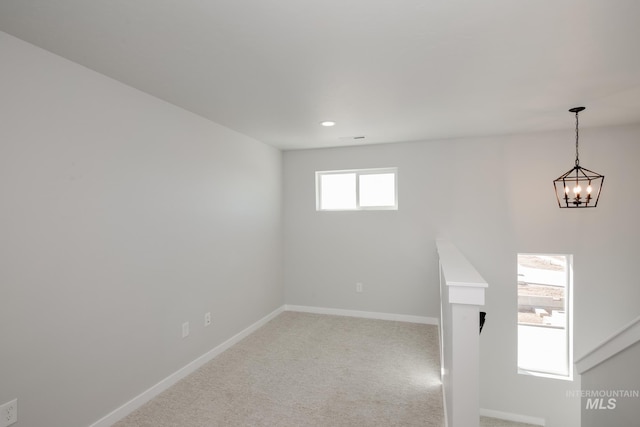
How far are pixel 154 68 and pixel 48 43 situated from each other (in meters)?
0.52

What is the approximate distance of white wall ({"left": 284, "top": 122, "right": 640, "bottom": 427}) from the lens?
3.60 m

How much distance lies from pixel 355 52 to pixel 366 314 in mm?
3501

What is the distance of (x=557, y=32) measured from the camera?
163 centimetres

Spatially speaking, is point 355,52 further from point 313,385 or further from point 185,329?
point 185,329

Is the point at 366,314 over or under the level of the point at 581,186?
under

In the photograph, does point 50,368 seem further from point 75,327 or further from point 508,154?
point 508,154

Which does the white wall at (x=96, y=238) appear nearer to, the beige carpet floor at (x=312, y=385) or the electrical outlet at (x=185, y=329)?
the electrical outlet at (x=185, y=329)

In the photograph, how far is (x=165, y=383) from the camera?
2604 mm

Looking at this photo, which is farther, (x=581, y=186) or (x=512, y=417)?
(x=512, y=417)

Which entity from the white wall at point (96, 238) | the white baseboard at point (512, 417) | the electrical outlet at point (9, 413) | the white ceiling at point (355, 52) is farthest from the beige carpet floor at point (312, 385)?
the white ceiling at point (355, 52)

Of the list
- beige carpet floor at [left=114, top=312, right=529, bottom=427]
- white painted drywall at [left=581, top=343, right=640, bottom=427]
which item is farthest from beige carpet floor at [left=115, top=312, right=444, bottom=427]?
white painted drywall at [left=581, top=343, right=640, bottom=427]

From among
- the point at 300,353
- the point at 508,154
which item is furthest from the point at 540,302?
the point at 300,353

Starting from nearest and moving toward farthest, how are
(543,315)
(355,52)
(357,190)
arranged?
(355,52)
(543,315)
(357,190)

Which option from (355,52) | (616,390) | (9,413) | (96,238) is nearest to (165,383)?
(9,413)
